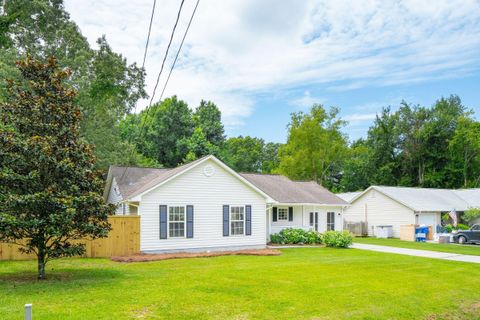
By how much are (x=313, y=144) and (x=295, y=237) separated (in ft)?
96.9

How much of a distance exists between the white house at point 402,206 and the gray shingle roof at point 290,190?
7353 millimetres

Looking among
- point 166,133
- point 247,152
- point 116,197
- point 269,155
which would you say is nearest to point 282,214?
point 116,197

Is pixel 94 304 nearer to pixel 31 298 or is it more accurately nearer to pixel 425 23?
pixel 31 298

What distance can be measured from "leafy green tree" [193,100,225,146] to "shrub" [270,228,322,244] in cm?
2773

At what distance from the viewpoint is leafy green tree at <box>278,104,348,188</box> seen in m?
52.9

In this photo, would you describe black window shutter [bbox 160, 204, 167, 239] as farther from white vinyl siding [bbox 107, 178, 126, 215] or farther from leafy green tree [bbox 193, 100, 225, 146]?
leafy green tree [bbox 193, 100, 225, 146]

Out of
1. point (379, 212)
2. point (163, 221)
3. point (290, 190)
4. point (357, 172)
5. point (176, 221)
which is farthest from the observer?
point (357, 172)

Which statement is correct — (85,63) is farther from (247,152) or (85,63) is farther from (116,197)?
(247,152)

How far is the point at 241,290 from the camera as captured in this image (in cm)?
1115

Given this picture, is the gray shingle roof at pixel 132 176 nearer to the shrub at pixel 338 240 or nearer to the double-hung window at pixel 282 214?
the double-hung window at pixel 282 214

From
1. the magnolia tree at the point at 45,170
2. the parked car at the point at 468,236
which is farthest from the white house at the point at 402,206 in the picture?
the magnolia tree at the point at 45,170

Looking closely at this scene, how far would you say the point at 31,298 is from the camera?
9.63 m

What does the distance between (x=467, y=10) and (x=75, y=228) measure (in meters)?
14.6

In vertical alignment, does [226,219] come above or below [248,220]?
above
